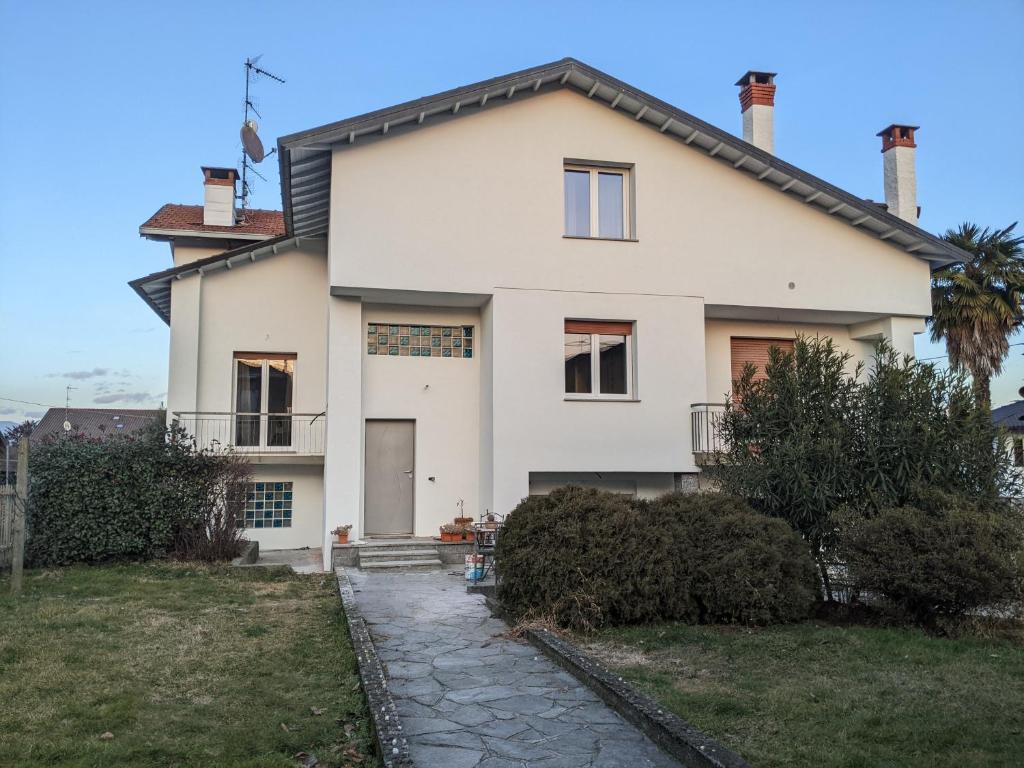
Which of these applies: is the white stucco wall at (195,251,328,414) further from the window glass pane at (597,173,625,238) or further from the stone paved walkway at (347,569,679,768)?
the stone paved walkway at (347,569,679,768)

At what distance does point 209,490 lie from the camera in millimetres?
14352

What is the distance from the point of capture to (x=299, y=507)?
17406 mm

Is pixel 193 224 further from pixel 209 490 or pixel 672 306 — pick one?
pixel 672 306

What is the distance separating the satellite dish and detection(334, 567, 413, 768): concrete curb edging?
1597 centimetres

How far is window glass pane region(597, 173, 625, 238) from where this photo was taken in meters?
15.7

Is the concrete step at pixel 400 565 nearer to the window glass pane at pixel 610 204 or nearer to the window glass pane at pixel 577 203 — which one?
the window glass pane at pixel 577 203

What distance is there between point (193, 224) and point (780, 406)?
1479cm

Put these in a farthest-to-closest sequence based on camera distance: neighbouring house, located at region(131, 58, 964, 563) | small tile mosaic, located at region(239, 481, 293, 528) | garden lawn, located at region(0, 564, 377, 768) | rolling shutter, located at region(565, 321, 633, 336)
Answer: small tile mosaic, located at region(239, 481, 293, 528) < rolling shutter, located at region(565, 321, 633, 336) < neighbouring house, located at region(131, 58, 964, 563) < garden lawn, located at region(0, 564, 377, 768)

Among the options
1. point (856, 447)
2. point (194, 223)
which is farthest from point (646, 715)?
point (194, 223)

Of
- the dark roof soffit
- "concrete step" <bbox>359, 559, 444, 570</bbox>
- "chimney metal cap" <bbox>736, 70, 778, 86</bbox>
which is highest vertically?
"chimney metal cap" <bbox>736, 70, 778, 86</bbox>

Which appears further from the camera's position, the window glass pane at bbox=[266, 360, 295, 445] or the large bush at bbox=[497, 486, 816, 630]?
the window glass pane at bbox=[266, 360, 295, 445]

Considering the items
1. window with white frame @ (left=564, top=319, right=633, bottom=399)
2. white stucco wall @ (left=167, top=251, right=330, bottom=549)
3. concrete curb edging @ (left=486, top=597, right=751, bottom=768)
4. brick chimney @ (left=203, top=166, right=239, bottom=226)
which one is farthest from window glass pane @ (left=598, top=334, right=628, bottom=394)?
brick chimney @ (left=203, top=166, right=239, bottom=226)

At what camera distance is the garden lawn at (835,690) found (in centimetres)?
482

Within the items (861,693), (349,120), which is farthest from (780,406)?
(349,120)
